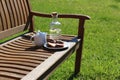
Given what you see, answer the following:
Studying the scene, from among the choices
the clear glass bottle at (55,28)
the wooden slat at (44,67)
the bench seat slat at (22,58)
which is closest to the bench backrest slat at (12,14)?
the bench seat slat at (22,58)

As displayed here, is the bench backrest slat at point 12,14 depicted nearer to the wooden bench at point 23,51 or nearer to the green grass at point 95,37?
the wooden bench at point 23,51

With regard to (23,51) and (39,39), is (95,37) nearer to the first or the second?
(39,39)

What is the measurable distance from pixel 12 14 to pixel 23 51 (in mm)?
895

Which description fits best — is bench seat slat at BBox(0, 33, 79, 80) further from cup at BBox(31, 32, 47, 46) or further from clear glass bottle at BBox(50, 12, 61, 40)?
clear glass bottle at BBox(50, 12, 61, 40)

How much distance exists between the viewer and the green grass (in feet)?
16.9

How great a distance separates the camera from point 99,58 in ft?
19.5

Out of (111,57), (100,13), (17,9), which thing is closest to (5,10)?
(17,9)

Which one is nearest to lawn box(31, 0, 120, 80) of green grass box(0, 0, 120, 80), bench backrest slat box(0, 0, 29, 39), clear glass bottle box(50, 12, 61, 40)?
green grass box(0, 0, 120, 80)

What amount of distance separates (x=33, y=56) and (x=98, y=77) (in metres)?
1.66

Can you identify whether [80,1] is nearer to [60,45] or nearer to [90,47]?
[90,47]

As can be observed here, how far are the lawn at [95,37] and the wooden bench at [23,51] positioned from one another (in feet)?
1.16

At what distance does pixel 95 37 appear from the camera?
763 centimetres

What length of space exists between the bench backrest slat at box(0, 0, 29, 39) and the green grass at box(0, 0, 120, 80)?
1.00m

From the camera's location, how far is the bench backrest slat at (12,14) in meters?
4.29
